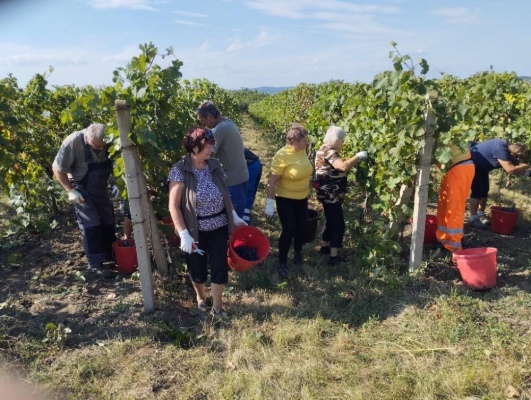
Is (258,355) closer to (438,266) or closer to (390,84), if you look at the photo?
(438,266)

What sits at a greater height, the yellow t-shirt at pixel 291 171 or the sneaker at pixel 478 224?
the yellow t-shirt at pixel 291 171

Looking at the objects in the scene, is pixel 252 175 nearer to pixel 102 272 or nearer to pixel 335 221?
pixel 335 221

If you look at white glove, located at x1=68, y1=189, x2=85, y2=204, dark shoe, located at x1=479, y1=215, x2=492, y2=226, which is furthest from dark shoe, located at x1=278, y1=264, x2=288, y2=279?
dark shoe, located at x1=479, y1=215, x2=492, y2=226

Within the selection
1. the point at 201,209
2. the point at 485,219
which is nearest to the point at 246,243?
the point at 201,209

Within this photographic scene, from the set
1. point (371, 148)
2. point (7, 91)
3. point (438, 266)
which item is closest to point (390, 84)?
point (371, 148)

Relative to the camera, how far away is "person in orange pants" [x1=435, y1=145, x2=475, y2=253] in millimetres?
4027

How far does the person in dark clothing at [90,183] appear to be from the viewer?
3973 millimetres

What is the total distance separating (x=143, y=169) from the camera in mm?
3699

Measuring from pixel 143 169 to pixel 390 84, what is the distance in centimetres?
236

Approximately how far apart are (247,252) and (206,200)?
38.1 inches

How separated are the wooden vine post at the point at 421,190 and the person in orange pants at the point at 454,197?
38 centimetres

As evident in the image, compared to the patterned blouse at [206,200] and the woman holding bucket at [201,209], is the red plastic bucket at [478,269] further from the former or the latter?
the patterned blouse at [206,200]

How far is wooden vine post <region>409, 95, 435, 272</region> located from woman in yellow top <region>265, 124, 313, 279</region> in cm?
101

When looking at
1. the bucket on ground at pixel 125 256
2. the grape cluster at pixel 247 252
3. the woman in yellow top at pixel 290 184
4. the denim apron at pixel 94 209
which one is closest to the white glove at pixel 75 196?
the denim apron at pixel 94 209
